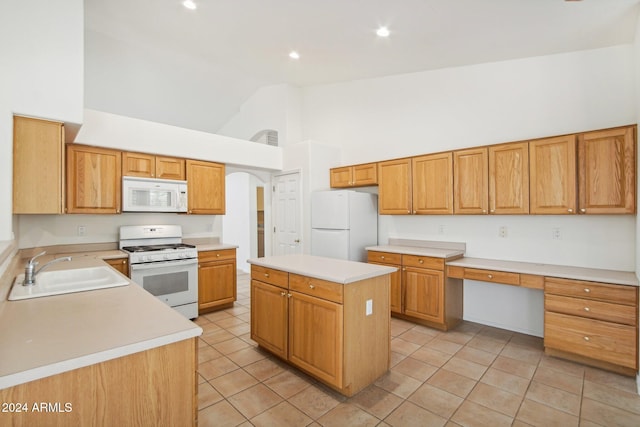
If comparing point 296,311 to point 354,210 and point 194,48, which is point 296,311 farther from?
point 194,48

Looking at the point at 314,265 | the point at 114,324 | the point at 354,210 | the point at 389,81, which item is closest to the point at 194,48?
the point at 389,81

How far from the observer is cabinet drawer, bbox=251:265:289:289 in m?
2.65

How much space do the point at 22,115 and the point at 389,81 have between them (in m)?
4.21

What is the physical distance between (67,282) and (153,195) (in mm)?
1743

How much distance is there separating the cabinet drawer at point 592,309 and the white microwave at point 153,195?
4.25 metres

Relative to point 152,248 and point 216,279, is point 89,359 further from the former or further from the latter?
point 216,279

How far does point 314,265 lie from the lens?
2.66 metres

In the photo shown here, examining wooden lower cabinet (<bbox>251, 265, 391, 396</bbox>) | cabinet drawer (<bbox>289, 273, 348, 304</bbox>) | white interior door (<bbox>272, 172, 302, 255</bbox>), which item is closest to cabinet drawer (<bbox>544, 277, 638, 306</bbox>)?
wooden lower cabinet (<bbox>251, 265, 391, 396</bbox>)

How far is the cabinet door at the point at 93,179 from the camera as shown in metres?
3.34

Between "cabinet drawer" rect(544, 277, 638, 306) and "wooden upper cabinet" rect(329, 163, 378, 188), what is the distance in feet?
7.93

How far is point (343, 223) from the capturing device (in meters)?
4.38

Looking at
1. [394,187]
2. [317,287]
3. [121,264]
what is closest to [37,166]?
[121,264]

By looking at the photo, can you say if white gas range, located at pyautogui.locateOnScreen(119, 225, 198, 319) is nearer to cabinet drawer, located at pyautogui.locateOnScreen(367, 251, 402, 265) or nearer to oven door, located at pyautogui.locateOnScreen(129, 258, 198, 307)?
oven door, located at pyautogui.locateOnScreen(129, 258, 198, 307)

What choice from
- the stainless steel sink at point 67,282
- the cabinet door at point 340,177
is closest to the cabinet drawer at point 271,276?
the stainless steel sink at point 67,282
